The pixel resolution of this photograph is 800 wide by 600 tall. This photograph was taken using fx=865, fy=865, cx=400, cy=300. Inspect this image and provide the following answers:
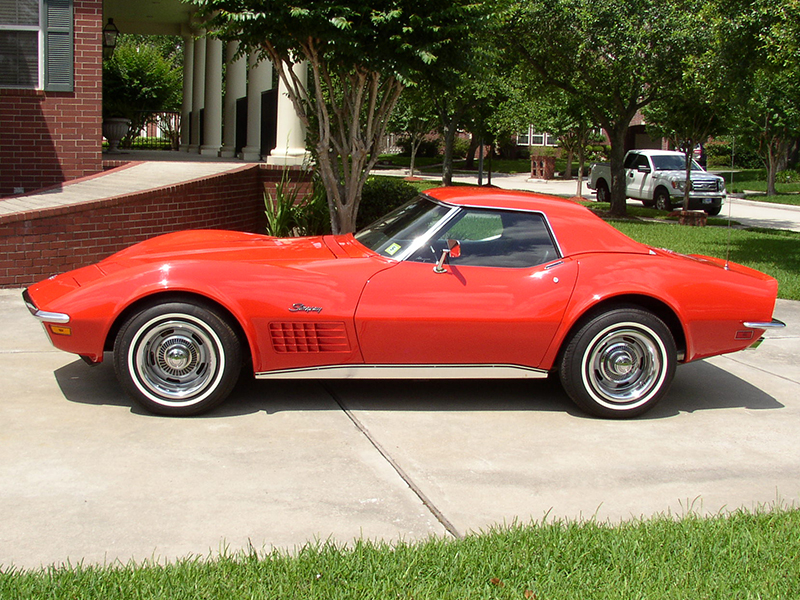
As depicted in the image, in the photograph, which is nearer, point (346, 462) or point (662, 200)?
point (346, 462)

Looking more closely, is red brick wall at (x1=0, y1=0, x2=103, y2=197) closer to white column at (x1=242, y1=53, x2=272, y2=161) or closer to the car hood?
white column at (x1=242, y1=53, x2=272, y2=161)

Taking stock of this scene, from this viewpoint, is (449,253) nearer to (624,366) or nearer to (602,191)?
(624,366)

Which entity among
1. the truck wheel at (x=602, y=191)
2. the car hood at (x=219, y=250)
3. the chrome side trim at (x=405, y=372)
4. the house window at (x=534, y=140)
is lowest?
the chrome side trim at (x=405, y=372)

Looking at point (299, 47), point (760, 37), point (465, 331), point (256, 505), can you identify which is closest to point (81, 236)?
point (299, 47)

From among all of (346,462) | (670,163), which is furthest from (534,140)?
(346,462)

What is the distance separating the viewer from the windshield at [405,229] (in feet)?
17.6

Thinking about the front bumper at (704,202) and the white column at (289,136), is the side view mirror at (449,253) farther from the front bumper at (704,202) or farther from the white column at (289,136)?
the front bumper at (704,202)

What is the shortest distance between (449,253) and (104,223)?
5199 millimetres

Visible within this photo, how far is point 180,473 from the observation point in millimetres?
4172

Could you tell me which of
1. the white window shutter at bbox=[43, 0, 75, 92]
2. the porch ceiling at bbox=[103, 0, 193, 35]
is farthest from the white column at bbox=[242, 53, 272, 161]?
the white window shutter at bbox=[43, 0, 75, 92]

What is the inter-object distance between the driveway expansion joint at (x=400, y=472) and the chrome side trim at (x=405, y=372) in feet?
0.90

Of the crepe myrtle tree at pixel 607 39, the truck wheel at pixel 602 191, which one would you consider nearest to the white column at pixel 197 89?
the crepe myrtle tree at pixel 607 39

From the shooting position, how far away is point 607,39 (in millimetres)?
18609

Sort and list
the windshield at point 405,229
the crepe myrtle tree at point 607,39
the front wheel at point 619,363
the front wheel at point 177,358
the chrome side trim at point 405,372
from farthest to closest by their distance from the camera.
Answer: the crepe myrtle tree at point 607,39
the windshield at point 405,229
the front wheel at point 619,363
the chrome side trim at point 405,372
the front wheel at point 177,358
